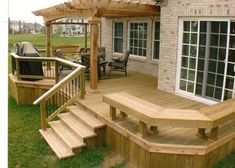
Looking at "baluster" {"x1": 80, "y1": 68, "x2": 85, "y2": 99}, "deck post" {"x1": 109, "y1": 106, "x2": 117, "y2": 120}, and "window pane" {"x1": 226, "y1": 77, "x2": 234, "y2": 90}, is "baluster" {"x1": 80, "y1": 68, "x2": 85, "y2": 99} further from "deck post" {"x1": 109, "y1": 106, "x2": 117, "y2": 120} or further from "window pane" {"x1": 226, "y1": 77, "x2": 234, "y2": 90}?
"window pane" {"x1": 226, "y1": 77, "x2": 234, "y2": 90}

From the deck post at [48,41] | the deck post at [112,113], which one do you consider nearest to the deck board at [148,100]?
the deck post at [112,113]

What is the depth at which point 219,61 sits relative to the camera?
604 cm

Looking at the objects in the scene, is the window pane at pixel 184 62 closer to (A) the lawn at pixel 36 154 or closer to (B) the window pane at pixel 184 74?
(B) the window pane at pixel 184 74

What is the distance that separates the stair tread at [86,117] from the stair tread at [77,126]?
133 mm

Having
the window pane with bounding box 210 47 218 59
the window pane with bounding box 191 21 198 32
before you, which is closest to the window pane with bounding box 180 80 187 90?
the window pane with bounding box 210 47 218 59

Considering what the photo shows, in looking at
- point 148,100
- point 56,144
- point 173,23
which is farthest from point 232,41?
point 56,144

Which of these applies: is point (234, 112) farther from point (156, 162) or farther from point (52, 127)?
point (52, 127)

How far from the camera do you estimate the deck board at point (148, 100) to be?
455 cm

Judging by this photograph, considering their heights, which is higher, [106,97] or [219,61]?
[219,61]

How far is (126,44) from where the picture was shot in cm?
1127

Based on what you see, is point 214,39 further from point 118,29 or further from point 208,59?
point 118,29

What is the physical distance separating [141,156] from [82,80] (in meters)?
2.91

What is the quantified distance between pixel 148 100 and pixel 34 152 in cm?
307
